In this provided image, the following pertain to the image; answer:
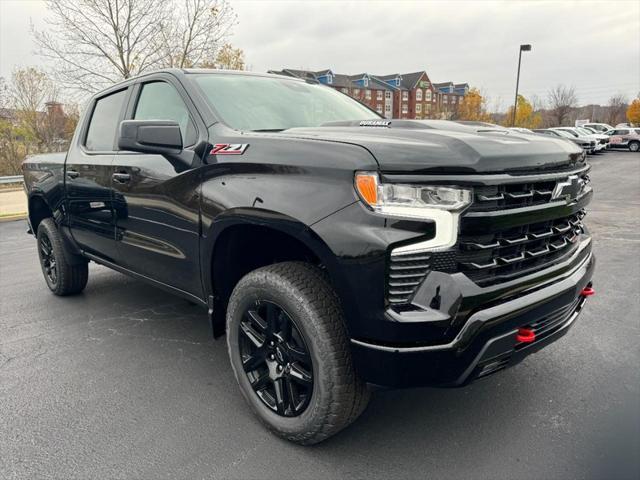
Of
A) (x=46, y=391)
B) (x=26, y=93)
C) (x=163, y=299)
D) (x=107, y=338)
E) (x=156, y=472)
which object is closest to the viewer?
(x=156, y=472)

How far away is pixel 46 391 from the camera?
9.62 feet

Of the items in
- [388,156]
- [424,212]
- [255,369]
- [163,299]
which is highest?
[388,156]

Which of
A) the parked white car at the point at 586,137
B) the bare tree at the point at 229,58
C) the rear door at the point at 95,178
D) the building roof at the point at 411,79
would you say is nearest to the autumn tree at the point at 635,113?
the building roof at the point at 411,79

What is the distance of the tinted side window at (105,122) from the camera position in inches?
145

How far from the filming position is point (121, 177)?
3.25 m

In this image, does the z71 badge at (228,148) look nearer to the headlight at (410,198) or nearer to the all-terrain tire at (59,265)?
the headlight at (410,198)

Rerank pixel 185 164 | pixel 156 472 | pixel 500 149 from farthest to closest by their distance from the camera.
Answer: pixel 185 164, pixel 156 472, pixel 500 149

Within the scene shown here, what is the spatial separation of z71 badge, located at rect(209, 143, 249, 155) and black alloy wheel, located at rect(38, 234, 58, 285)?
2.92 m

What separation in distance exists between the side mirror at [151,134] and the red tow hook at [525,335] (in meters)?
1.95

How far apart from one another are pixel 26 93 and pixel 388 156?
81.4 ft

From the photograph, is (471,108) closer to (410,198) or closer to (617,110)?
(617,110)

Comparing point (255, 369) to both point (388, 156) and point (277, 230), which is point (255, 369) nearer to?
point (277, 230)

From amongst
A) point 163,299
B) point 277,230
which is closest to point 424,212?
point 277,230

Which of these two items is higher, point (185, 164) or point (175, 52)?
point (175, 52)
